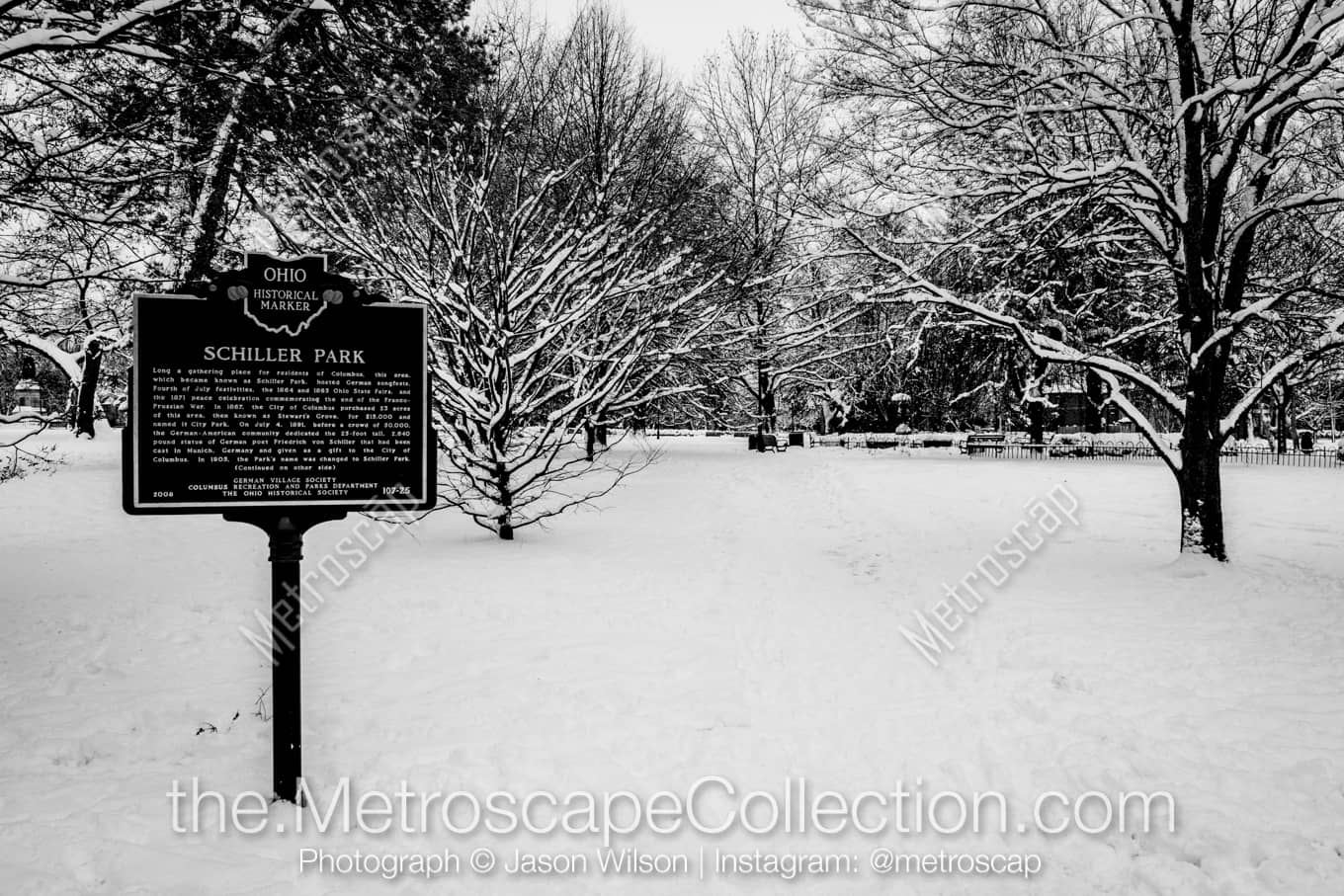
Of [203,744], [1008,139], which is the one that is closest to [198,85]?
[203,744]

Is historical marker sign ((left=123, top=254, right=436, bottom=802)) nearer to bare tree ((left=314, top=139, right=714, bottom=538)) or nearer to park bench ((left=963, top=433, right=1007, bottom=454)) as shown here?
bare tree ((left=314, top=139, right=714, bottom=538))

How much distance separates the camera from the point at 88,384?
72.0ft

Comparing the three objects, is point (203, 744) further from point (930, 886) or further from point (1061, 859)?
point (1061, 859)

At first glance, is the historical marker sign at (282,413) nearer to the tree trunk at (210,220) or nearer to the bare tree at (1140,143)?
the tree trunk at (210,220)

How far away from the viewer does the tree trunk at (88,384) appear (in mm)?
16305

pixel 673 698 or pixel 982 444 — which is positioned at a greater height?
pixel 982 444

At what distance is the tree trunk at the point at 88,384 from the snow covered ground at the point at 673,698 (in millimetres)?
5299

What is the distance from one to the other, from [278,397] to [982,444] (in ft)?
125

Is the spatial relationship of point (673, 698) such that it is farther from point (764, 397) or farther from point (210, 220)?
point (764, 397)

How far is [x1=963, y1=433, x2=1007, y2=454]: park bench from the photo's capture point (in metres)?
37.8

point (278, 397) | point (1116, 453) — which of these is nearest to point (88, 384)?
point (278, 397)

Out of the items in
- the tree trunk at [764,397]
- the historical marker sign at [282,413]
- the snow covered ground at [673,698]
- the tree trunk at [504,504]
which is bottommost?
the snow covered ground at [673,698]

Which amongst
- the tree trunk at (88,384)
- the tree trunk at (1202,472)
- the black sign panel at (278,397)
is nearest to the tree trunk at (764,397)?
the tree trunk at (88,384)

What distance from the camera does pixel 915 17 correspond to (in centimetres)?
970
